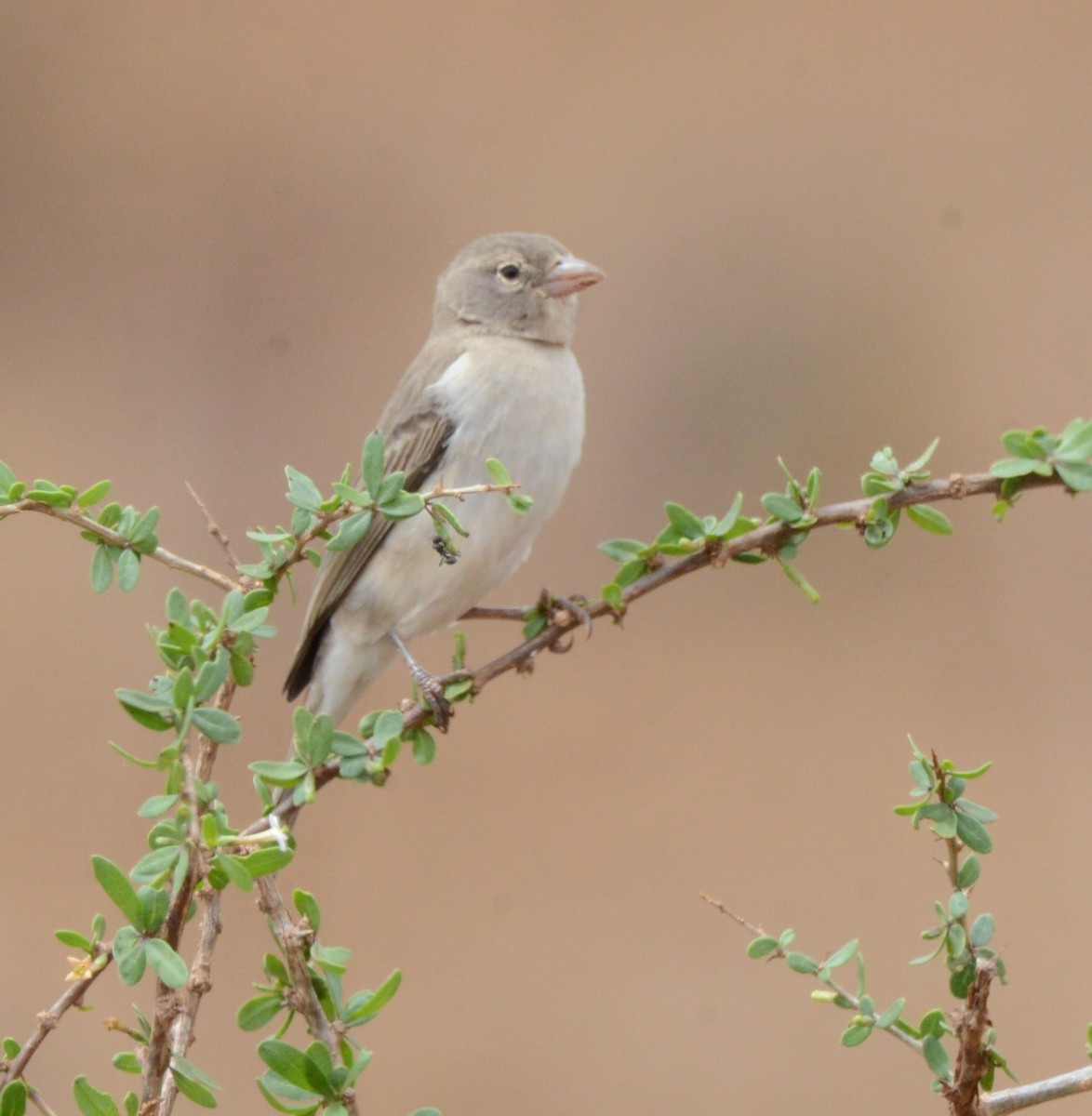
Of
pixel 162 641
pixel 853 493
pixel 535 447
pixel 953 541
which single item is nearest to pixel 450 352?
pixel 535 447

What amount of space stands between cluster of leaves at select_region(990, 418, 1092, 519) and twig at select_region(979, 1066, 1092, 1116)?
0.37 metres

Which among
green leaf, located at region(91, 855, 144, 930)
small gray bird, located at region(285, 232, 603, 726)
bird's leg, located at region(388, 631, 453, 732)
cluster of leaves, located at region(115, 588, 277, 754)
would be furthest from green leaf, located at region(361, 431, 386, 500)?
small gray bird, located at region(285, 232, 603, 726)

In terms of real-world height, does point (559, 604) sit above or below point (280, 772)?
above

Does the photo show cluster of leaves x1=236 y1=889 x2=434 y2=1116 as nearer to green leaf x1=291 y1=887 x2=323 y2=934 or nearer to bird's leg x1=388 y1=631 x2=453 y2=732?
green leaf x1=291 y1=887 x2=323 y2=934

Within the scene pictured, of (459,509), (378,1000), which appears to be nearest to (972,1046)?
(378,1000)

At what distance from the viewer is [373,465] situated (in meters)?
1.00

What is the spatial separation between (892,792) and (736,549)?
112 inches

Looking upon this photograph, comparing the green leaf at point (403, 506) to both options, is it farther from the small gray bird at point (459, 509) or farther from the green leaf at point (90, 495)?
the small gray bird at point (459, 509)

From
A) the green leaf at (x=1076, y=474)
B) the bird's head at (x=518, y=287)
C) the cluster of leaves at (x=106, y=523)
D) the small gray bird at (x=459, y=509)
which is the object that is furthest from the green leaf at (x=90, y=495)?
the bird's head at (x=518, y=287)

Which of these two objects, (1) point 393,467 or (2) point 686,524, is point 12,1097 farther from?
(1) point 393,467

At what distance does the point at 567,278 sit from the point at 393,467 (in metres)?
0.48

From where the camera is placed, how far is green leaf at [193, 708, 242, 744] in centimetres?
84

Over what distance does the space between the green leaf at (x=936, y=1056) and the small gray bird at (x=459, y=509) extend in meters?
1.18

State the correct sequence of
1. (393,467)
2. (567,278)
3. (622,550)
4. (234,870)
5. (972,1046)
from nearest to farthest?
(234,870)
(972,1046)
(622,550)
(393,467)
(567,278)
